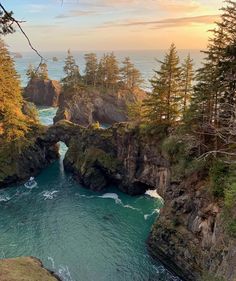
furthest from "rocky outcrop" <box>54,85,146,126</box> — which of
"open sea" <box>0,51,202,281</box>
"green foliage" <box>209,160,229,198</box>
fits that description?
"green foliage" <box>209,160,229,198</box>

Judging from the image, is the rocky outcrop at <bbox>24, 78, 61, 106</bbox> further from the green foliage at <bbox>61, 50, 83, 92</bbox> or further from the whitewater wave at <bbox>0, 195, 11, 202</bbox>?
the whitewater wave at <bbox>0, 195, 11, 202</bbox>

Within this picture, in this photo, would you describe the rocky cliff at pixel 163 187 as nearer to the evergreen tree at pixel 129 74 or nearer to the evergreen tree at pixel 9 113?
the evergreen tree at pixel 9 113

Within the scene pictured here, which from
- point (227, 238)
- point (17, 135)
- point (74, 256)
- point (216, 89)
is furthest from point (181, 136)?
point (17, 135)

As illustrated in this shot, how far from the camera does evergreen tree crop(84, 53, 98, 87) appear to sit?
96.1 meters

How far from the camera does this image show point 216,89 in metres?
32.3

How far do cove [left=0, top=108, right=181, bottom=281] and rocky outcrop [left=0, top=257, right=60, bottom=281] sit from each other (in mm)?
2873

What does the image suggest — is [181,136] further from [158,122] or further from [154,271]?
[154,271]

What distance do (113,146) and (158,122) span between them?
13.0 meters

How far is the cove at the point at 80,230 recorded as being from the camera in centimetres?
3488

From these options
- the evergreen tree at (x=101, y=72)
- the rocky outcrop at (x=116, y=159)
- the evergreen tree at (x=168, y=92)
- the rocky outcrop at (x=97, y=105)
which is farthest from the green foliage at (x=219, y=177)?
the evergreen tree at (x=101, y=72)

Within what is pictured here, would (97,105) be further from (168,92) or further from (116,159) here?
(168,92)

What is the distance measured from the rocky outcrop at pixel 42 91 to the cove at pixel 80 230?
184ft

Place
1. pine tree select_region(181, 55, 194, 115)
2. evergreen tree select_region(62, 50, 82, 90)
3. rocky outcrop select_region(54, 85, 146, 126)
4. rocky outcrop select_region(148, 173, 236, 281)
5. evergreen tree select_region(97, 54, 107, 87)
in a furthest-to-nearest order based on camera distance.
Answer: evergreen tree select_region(97, 54, 107, 87)
evergreen tree select_region(62, 50, 82, 90)
rocky outcrop select_region(54, 85, 146, 126)
pine tree select_region(181, 55, 194, 115)
rocky outcrop select_region(148, 173, 236, 281)

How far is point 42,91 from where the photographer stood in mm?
109625
